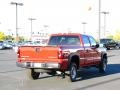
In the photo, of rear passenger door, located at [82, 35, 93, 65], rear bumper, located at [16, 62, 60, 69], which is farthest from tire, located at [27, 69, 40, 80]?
rear passenger door, located at [82, 35, 93, 65]

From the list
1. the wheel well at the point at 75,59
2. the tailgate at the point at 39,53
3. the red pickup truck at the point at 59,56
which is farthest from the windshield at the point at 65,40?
the tailgate at the point at 39,53

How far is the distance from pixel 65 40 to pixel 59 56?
2.60m

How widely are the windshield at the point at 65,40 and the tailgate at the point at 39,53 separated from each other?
2.24 m

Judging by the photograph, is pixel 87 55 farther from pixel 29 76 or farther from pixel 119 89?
pixel 119 89

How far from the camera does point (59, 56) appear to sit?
47.4 ft

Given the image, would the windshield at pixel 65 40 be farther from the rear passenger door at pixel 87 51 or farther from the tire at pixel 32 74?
the tire at pixel 32 74

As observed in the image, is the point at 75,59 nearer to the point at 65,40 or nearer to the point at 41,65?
the point at 65,40

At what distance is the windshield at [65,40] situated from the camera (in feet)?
54.7

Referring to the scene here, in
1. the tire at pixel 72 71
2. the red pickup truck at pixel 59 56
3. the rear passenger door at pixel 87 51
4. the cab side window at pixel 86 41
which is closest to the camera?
the red pickup truck at pixel 59 56

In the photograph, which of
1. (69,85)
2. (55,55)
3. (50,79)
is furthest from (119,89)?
(50,79)

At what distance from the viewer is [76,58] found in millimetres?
15750

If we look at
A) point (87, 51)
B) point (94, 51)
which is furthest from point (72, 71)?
point (94, 51)

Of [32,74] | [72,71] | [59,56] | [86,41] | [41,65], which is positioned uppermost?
[86,41]

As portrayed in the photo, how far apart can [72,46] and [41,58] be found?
138cm
